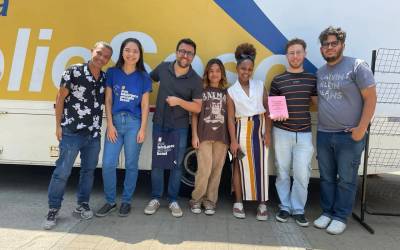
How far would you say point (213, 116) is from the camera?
14.5 feet

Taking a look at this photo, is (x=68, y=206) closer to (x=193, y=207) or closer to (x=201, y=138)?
(x=193, y=207)

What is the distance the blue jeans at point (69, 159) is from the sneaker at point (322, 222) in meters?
2.37

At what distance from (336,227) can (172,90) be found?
217 cm

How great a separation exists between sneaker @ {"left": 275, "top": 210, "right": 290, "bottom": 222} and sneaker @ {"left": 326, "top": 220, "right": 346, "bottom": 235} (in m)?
0.46

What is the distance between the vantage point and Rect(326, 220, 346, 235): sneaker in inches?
162

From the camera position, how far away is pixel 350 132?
4.07 metres

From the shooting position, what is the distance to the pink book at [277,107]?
167 inches

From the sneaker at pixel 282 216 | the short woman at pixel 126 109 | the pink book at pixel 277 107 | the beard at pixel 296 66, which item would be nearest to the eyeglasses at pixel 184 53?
the short woman at pixel 126 109

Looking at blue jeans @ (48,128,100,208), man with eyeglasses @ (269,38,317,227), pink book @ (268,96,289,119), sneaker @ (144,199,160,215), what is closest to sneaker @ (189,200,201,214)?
sneaker @ (144,199,160,215)

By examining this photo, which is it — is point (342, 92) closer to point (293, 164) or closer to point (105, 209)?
point (293, 164)

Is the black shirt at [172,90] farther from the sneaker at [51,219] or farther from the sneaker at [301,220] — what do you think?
the sneaker at [301,220]

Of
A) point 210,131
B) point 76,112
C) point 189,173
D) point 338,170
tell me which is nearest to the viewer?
point 76,112

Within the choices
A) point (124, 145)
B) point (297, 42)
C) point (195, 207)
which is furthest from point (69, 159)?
point (297, 42)

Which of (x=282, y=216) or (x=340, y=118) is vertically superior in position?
(x=340, y=118)
